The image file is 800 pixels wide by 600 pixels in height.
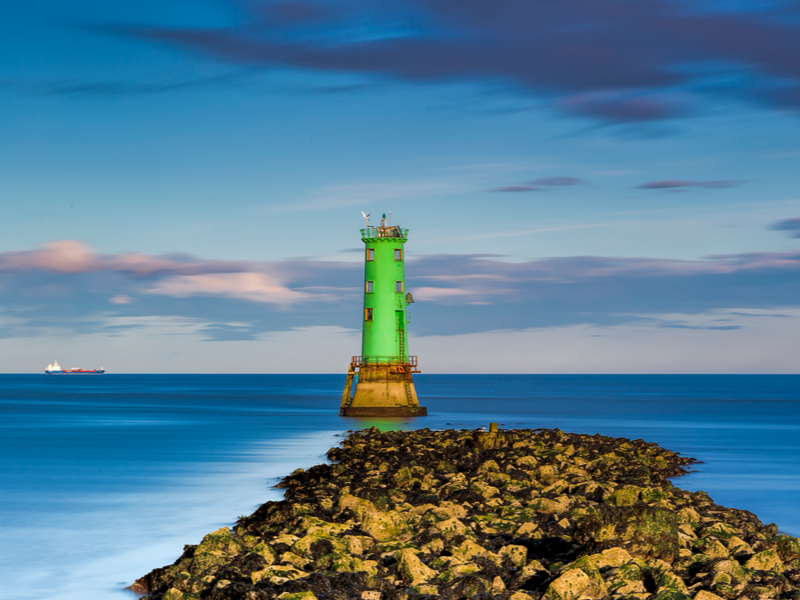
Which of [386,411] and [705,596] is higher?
[386,411]

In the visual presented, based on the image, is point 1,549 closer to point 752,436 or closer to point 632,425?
point 752,436

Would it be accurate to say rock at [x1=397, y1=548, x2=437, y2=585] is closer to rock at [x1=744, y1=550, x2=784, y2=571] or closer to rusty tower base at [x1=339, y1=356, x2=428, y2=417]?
rock at [x1=744, y1=550, x2=784, y2=571]

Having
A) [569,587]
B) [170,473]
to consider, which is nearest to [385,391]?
[170,473]

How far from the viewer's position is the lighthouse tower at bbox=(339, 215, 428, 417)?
133ft

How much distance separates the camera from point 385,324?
40.6 metres

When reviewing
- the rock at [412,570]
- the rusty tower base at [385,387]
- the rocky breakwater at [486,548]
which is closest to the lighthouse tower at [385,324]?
the rusty tower base at [385,387]

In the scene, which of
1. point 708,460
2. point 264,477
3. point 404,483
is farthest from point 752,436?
point 404,483

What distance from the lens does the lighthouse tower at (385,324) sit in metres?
40.5

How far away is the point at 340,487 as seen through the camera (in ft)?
63.1

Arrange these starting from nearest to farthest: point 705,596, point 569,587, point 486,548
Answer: point 705,596
point 569,587
point 486,548

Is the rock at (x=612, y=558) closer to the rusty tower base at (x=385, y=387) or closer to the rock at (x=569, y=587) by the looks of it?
the rock at (x=569, y=587)

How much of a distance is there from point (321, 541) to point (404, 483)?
290 inches

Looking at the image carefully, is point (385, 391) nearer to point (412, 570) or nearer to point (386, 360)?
point (386, 360)

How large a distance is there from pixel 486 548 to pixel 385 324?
1103 inches
